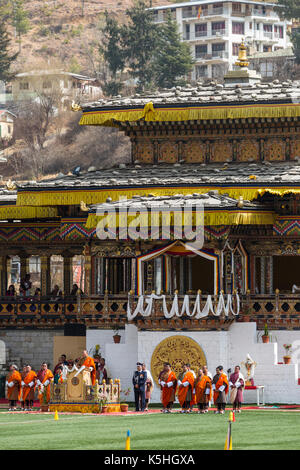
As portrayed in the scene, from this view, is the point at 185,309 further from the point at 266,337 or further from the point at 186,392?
the point at 186,392

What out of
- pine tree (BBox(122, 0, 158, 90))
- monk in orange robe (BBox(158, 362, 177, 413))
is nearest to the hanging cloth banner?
monk in orange robe (BBox(158, 362, 177, 413))

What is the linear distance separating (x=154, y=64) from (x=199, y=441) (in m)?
93.4

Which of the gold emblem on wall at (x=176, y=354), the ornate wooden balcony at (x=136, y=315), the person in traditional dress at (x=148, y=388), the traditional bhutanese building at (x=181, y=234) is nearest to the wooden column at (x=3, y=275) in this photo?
the traditional bhutanese building at (x=181, y=234)

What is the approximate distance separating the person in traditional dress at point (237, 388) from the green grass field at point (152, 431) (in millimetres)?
626

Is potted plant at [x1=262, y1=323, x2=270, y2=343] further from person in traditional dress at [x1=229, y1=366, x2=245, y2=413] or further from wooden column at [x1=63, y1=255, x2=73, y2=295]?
wooden column at [x1=63, y1=255, x2=73, y2=295]

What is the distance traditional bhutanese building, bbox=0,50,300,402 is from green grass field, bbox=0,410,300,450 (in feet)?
17.5

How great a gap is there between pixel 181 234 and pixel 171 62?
76432 millimetres

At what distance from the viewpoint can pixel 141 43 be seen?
12950 centimetres

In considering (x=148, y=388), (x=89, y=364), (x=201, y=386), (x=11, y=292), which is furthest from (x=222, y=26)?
(x=201, y=386)

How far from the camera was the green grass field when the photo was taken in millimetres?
32625

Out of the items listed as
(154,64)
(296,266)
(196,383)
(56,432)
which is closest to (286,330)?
(296,266)

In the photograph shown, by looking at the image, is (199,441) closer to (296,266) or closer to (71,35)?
(296,266)

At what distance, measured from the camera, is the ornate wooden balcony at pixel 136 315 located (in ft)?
156

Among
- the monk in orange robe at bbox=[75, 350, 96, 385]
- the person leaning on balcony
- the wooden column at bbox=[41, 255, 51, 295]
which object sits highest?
the wooden column at bbox=[41, 255, 51, 295]
